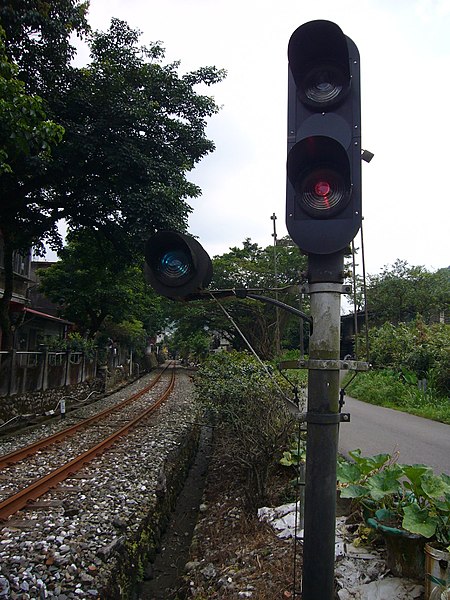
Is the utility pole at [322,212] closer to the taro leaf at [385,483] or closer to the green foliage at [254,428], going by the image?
the taro leaf at [385,483]

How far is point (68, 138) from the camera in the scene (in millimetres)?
12586

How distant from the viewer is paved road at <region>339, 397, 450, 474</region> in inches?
329

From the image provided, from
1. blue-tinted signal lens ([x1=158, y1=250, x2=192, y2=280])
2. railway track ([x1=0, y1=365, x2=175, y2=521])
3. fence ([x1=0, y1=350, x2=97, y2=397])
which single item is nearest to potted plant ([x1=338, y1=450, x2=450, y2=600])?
blue-tinted signal lens ([x1=158, y1=250, x2=192, y2=280])

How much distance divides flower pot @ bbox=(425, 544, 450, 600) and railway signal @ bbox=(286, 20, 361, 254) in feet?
6.76

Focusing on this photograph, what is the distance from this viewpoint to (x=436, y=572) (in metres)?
3.03

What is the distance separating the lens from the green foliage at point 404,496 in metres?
3.29

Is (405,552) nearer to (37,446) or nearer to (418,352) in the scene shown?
(37,446)

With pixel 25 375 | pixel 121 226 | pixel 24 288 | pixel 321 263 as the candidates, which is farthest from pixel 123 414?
pixel 321 263

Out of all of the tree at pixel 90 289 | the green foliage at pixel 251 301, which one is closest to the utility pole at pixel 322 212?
the tree at pixel 90 289

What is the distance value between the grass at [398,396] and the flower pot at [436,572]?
33.8 feet

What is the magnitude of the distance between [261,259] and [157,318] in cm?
1055

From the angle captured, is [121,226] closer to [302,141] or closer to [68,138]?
[68,138]

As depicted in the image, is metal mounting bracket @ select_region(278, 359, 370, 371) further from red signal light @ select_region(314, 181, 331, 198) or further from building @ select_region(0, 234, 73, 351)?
building @ select_region(0, 234, 73, 351)

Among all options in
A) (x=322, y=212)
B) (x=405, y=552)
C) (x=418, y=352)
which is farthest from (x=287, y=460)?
(x=418, y=352)
